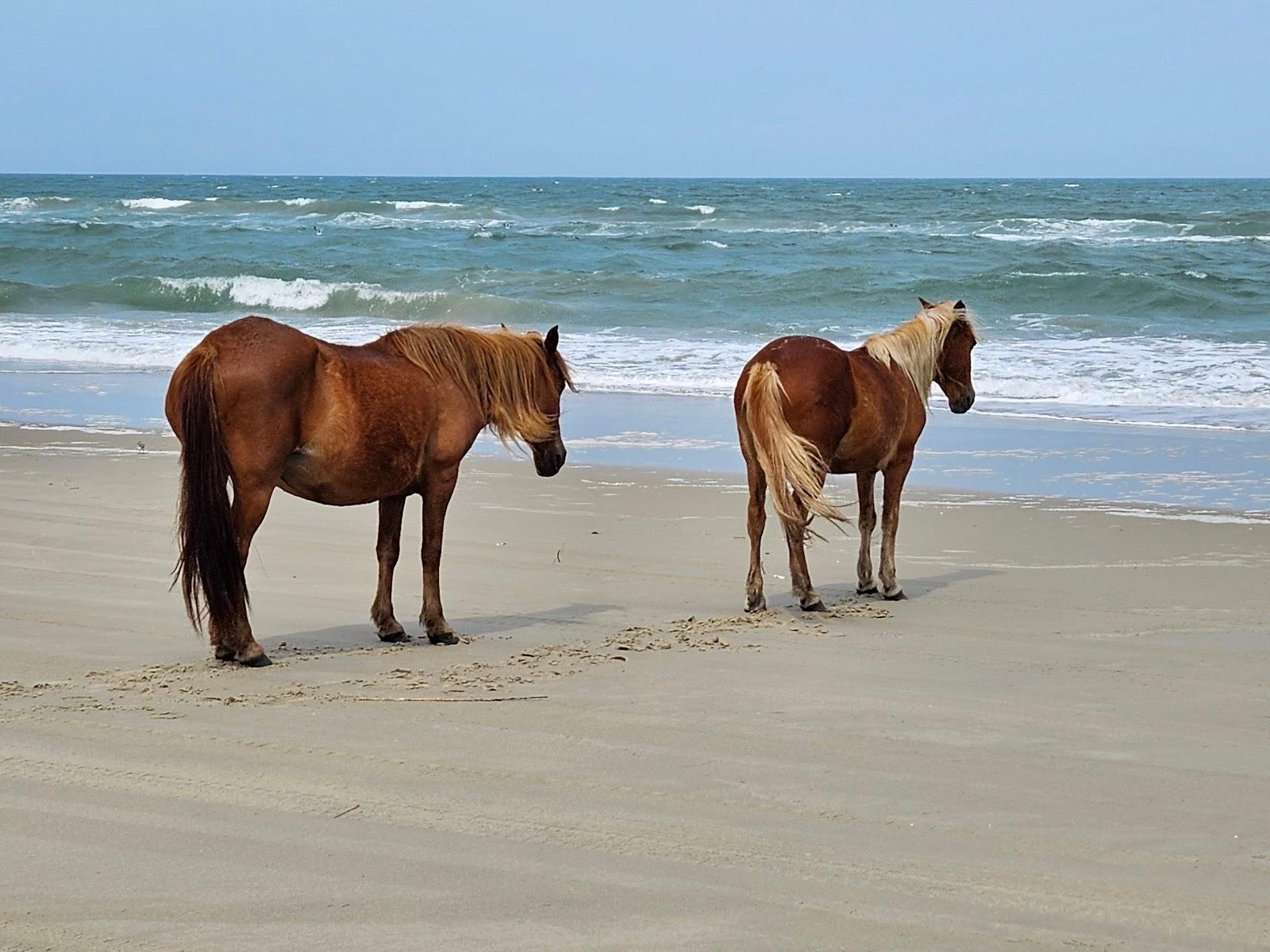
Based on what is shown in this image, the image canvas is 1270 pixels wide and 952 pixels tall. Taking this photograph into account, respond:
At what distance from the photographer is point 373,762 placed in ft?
13.5

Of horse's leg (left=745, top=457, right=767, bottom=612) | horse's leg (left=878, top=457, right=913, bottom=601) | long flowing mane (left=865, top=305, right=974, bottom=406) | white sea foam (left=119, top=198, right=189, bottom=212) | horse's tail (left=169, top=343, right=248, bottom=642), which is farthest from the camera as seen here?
white sea foam (left=119, top=198, right=189, bottom=212)

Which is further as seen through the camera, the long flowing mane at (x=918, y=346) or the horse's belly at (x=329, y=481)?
the long flowing mane at (x=918, y=346)

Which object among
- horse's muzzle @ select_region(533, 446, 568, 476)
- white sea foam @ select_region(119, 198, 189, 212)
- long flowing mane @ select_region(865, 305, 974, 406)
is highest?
white sea foam @ select_region(119, 198, 189, 212)

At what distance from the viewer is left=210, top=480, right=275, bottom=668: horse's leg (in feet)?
16.9

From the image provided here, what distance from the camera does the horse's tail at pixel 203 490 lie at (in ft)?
16.5

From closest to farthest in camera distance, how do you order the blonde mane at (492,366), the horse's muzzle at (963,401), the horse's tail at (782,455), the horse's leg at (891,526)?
the blonde mane at (492,366) → the horse's tail at (782,455) → the horse's leg at (891,526) → the horse's muzzle at (963,401)

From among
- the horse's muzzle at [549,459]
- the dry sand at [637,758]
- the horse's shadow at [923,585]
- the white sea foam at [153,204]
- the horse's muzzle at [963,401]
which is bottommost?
the horse's shadow at [923,585]

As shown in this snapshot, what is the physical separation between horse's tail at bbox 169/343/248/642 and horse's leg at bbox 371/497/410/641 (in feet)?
2.47

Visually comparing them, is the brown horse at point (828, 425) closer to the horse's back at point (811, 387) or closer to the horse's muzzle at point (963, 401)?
the horse's back at point (811, 387)

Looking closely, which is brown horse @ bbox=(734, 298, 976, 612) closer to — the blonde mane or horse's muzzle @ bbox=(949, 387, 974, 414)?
horse's muzzle @ bbox=(949, 387, 974, 414)

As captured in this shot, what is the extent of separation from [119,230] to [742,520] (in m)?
35.2

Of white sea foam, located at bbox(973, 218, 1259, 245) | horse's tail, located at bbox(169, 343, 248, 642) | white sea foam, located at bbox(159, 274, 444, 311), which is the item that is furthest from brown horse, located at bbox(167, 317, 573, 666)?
white sea foam, located at bbox(973, 218, 1259, 245)

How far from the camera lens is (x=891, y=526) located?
6973 millimetres

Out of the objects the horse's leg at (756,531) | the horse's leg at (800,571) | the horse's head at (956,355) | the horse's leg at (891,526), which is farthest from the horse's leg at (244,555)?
the horse's head at (956,355)
